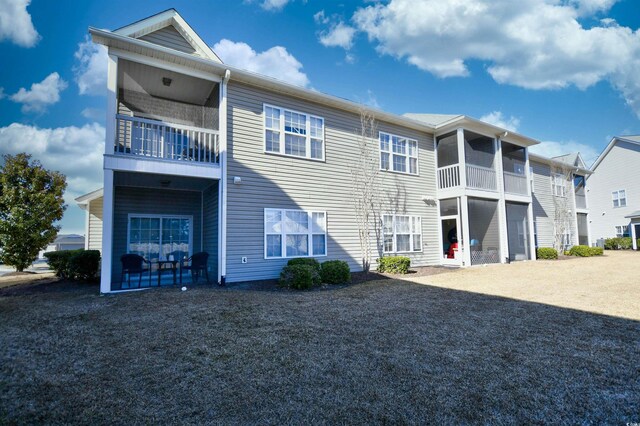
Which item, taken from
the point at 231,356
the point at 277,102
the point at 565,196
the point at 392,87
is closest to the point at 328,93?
the point at 277,102

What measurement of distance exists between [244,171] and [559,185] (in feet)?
72.7

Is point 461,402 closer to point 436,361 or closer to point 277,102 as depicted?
point 436,361

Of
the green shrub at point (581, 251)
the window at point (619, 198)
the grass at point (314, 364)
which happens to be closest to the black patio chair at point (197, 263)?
the grass at point (314, 364)

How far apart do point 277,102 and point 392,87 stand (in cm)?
923

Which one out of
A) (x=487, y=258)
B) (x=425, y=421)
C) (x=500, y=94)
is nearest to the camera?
(x=425, y=421)

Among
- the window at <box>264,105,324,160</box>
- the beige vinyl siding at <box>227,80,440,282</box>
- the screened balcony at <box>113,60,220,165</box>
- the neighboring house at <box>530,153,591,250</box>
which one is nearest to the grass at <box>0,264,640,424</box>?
the beige vinyl siding at <box>227,80,440,282</box>

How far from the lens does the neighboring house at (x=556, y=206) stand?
20031 mm

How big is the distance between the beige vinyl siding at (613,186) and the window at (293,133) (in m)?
27.6

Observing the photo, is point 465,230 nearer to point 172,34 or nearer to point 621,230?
point 172,34

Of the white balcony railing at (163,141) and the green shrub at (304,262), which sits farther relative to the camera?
the green shrub at (304,262)

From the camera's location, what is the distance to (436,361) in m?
3.96

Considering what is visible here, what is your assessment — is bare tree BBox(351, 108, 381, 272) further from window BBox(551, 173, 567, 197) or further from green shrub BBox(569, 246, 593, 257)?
window BBox(551, 173, 567, 197)

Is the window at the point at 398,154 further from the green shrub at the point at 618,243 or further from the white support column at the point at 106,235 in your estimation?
the green shrub at the point at 618,243

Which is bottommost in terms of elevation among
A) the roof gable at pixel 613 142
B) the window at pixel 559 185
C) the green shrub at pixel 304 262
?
the green shrub at pixel 304 262
